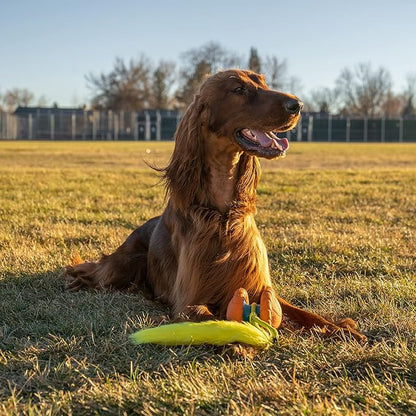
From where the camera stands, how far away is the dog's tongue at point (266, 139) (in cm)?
299

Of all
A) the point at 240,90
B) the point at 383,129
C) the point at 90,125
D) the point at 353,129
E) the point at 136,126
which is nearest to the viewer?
the point at 240,90

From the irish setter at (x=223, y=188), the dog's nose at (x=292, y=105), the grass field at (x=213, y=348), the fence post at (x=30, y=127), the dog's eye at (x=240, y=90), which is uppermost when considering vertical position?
the fence post at (x=30, y=127)

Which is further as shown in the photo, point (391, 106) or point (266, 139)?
point (391, 106)

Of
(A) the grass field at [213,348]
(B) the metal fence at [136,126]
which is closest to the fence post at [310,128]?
(B) the metal fence at [136,126]

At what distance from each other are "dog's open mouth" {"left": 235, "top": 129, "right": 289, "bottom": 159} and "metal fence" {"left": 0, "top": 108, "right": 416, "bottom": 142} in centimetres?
4836

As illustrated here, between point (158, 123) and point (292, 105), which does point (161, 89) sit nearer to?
point (158, 123)

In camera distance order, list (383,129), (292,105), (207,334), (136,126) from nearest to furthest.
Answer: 1. (207,334)
2. (292,105)
3. (136,126)
4. (383,129)

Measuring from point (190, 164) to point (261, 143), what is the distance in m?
0.44

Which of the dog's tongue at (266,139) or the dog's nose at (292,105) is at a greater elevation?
the dog's nose at (292,105)

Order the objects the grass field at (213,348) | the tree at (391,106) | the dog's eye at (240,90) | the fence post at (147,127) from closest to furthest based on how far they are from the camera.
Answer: the grass field at (213,348)
the dog's eye at (240,90)
the fence post at (147,127)
the tree at (391,106)

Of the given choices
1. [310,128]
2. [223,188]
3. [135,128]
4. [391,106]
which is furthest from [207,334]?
[391,106]

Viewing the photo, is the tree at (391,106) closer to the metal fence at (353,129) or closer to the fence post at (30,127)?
the metal fence at (353,129)

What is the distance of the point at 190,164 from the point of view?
3.18 meters

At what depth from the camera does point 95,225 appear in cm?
610
